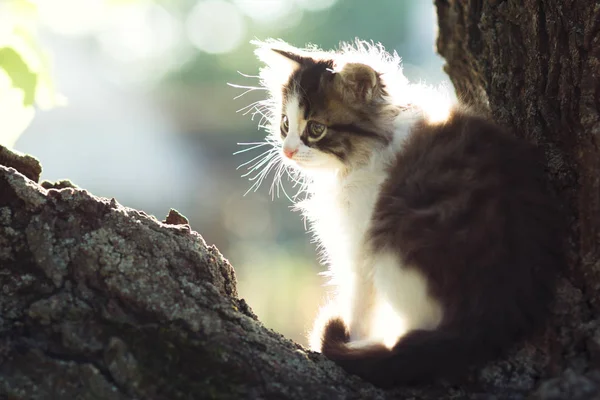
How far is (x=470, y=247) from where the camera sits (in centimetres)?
142

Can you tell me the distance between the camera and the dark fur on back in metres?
1.36

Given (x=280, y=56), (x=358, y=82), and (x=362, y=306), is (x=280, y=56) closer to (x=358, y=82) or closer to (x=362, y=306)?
(x=358, y=82)

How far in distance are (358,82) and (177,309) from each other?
96 centimetres

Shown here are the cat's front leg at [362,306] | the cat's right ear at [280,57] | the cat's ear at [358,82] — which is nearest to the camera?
the cat's front leg at [362,306]

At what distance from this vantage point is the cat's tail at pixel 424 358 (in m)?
1.34

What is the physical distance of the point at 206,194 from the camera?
20.2 feet

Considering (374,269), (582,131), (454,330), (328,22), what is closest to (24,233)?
(374,269)

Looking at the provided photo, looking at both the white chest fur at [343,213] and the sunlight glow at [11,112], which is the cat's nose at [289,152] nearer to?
the white chest fur at [343,213]

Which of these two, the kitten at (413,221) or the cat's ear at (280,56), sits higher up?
the cat's ear at (280,56)

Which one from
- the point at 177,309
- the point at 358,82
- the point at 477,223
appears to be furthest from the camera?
the point at 358,82

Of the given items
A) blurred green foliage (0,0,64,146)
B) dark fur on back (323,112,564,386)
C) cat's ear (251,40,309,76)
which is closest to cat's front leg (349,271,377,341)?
dark fur on back (323,112,564,386)

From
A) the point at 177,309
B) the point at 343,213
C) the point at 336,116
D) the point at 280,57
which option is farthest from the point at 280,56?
the point at 177,309

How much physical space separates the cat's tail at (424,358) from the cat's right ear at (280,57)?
3.49 feet

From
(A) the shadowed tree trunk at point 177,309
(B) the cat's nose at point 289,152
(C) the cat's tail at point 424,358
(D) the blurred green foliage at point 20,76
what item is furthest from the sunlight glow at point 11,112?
(C) the cat's tail at point 424,358
